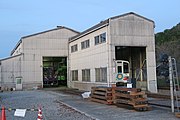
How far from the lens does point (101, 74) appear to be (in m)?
26.6

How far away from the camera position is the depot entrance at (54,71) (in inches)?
1702

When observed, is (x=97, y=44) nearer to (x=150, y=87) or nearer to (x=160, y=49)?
(x=150, y=87)

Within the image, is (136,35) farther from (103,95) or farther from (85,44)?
(103,95)

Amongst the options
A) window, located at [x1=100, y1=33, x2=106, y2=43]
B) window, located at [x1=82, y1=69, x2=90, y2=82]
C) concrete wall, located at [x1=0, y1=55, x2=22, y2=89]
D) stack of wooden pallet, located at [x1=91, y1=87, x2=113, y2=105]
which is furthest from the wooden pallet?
concrete wall, located at [x1=0, y1=55, x2=22, y2=89]

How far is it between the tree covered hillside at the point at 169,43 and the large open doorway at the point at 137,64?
36.9ft

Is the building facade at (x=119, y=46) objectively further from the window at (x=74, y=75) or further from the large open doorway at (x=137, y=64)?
the window at (x=74, y=75)

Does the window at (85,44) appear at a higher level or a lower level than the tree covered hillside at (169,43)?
lower

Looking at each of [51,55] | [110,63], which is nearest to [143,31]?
[110,63]

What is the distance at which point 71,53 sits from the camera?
1518 inches

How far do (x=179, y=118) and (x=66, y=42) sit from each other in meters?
31.1

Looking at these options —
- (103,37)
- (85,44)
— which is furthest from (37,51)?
(103,37)

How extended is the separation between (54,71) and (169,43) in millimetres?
20341

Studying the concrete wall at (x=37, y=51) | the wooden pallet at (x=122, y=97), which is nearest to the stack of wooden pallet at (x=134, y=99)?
the wooden pallet at (x=122, y=97)

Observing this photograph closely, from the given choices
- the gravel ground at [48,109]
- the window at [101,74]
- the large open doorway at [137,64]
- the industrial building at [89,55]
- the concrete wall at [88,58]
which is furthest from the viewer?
the large open doorway at [137,64]
